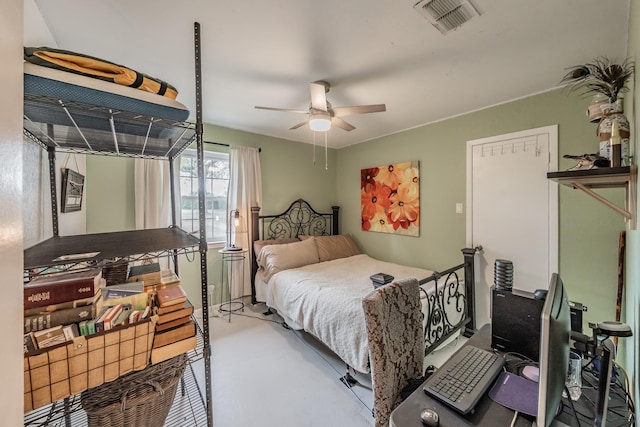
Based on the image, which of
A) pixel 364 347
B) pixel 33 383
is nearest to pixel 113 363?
pixel 33 383

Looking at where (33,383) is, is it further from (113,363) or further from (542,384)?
(542,384)

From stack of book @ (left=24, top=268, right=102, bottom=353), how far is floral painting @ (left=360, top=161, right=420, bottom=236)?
10.7 ft

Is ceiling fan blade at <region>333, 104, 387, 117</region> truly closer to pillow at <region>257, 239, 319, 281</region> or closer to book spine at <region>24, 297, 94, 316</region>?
pillow at <region>257, 239, 319, 281</region>

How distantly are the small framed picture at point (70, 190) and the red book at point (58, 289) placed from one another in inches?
37.6

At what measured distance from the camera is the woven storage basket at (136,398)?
884 mm

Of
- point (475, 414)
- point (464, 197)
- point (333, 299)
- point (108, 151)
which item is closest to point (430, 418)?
point (475, 414)

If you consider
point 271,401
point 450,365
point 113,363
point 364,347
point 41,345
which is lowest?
point 271,401

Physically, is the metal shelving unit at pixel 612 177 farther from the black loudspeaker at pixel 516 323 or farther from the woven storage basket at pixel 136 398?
the woven storage basket at pixel 136 398

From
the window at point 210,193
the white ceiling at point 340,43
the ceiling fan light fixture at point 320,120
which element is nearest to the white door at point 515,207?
the white ceiling at point 340,43

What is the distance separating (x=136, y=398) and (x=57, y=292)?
49 cm

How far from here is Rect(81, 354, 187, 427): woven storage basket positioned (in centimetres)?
88

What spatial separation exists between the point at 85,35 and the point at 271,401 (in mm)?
2743

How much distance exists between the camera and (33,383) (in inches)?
26.7

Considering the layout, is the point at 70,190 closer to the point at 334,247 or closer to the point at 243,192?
the point at 243,192
